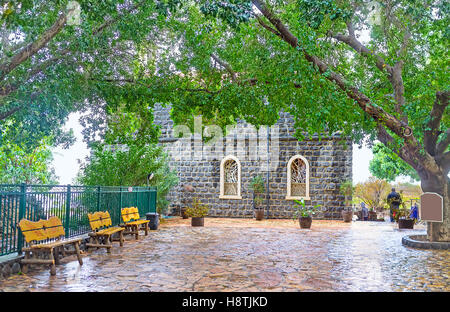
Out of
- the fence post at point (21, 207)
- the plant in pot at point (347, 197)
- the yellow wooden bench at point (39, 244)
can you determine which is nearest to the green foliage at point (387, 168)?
the plant in pot at point (347, 197)

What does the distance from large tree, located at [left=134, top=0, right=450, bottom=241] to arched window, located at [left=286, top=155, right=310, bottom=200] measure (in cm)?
708

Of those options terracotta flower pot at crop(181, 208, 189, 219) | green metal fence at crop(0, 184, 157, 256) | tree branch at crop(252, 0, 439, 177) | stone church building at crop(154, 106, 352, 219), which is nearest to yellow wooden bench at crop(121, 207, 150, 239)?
green metal fence at crop(0, 184, 157, 256)

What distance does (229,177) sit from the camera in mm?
21266

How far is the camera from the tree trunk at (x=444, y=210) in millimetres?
11344

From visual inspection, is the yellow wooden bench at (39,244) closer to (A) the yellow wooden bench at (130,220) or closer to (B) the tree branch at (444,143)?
(A) the yellow wooden bench at (130,220)

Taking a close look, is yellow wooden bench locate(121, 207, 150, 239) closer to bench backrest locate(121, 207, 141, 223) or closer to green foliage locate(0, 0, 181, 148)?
bench backrest locate(121, 207, 141, 223)

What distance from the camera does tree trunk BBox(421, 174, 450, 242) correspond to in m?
11.3

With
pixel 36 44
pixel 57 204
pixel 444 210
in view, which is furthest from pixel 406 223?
pixel 36 44

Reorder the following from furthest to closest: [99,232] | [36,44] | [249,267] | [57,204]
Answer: [99,232] → [36,44] → [57,204] → [249,267]

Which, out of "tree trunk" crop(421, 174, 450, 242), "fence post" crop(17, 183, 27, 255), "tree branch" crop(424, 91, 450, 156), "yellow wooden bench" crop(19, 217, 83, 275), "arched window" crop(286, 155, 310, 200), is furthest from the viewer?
"arched window" crop(286, 155, 310, 200)

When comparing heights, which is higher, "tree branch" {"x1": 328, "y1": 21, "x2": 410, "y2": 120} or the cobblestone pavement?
"tree branch" {"x1": 328, "y1": 21, "x2": 410, "y2": 120}

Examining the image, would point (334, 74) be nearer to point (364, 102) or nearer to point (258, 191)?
point (364, 102)

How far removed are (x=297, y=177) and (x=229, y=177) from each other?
3.49 metres
